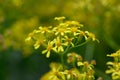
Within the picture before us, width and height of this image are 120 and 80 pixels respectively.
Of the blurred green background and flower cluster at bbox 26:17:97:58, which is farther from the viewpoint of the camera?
the blurred green background

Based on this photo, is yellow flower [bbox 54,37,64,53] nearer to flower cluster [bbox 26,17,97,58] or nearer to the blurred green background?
flower cluster [bbox 26,17,97,58]

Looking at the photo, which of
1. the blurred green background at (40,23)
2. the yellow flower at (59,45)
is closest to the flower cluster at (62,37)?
the yellow flower at (59,45)

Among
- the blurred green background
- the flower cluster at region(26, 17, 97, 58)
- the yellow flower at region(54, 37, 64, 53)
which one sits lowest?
the yellow flower at region(54, 37, 64, 53)

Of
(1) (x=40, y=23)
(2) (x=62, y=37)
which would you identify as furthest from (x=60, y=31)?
(1) (x=40, y=23)

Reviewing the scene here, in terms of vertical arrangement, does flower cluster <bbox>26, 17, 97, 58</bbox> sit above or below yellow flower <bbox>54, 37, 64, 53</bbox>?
above

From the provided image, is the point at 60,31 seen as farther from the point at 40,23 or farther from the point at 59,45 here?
the point at 40,23

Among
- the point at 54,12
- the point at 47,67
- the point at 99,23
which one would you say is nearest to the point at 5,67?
the point at 47,67

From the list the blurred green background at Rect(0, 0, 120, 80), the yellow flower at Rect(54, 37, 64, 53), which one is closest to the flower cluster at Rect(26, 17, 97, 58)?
the yellow flower at Rect(54, 37, 64, 53)

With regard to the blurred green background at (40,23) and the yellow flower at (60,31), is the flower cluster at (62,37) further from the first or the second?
the blurred green background at (40,23)
